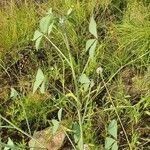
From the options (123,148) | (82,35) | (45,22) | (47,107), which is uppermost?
(45,22)

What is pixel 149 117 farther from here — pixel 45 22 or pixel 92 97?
pixel 45 22

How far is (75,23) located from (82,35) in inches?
5.1

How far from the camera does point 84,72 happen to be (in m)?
3.15

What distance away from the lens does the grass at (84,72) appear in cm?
283

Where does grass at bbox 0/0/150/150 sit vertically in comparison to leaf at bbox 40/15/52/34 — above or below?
below

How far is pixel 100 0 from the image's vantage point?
11.5 ft

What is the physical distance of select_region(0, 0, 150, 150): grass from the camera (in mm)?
2832

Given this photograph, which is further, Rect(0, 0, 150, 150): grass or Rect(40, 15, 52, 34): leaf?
Rect(0, 0, 150, 150): grass

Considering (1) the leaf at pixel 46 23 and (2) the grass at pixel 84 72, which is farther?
(2) the grass at pixel 84 72

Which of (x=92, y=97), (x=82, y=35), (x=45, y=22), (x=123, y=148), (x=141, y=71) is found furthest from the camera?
(x=82, y=35)

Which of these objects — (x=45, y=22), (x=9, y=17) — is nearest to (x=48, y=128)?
(x=9, y=17)

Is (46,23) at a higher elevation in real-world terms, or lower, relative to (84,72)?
higher

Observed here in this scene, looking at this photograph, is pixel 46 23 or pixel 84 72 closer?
pixel 46 23

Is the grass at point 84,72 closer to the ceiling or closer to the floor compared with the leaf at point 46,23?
closer to the floor
